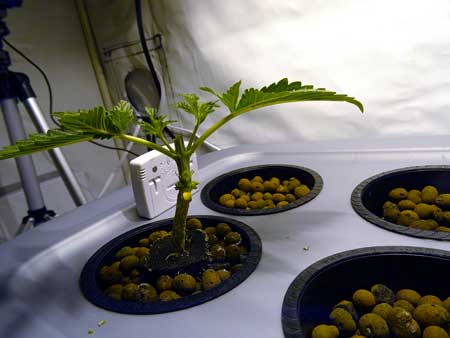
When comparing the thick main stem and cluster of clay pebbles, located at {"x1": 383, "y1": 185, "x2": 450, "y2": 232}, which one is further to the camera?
cluster of clay pebbles, located at {"x1": 383, "y1": 185, "x2": 450, "y2": 232}

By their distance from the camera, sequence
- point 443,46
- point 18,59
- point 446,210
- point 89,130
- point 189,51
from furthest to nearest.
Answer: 1. point 18,59
2. point 189,51
3. point 443,46
4. point 446,210
5. point 89,130

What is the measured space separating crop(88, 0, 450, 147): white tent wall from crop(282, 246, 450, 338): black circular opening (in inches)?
18.6

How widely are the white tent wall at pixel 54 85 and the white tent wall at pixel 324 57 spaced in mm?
439

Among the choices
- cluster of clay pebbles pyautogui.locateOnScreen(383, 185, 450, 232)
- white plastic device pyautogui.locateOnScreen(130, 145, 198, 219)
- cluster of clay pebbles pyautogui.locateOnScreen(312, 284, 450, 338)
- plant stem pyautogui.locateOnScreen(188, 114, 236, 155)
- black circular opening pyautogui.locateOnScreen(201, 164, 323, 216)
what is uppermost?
plant stem pyautogui.locateOnScreen(188, 114, 236, 155)

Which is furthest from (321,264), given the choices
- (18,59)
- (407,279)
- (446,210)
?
(18,59)

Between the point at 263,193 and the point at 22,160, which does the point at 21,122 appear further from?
the point at 263,193

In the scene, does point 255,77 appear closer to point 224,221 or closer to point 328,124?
point 328,124

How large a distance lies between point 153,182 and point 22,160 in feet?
1.56

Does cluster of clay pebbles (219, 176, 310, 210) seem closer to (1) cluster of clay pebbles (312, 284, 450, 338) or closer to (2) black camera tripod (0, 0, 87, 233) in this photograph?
(1) cluster of clay pebbles (312, 284, 450, 338)

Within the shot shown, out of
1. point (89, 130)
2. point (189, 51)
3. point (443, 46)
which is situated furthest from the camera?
point (189, 51)

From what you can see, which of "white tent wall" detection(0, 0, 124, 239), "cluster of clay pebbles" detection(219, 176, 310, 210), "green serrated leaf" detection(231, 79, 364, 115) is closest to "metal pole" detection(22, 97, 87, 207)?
"white tent wall" detection(0, 0, 124, 239)

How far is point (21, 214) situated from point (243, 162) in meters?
0.85

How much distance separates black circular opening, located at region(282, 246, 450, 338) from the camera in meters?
0.39

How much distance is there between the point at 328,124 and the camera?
34.3 inches
